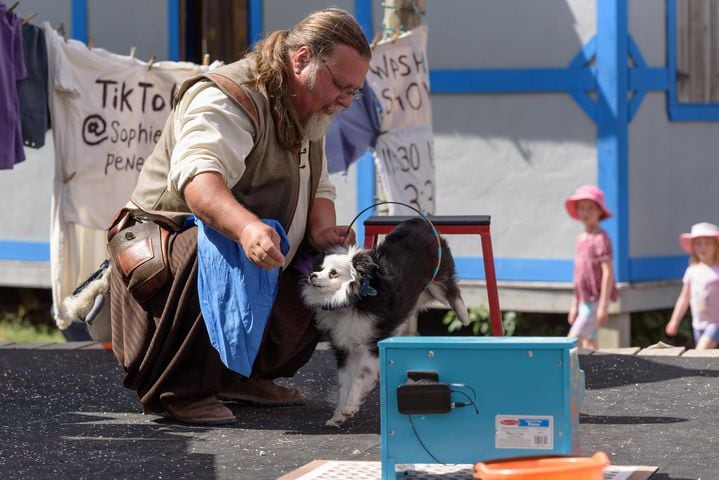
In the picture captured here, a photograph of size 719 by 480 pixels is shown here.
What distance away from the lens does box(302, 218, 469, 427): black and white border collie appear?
13.6ft

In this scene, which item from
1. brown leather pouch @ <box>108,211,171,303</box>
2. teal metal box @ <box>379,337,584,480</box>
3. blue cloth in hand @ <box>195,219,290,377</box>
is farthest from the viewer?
brown leather pouch @ <box>108,211,171,303</box>

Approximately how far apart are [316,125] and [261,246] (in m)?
0.87

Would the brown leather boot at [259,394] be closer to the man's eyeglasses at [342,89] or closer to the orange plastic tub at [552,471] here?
the man's eyeglasses at [342,89]

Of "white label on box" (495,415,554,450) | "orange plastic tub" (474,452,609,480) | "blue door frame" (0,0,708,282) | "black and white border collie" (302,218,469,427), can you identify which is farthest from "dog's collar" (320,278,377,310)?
"blue door frame" (0,0,708,282)

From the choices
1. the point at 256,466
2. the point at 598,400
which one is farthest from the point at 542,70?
the point at 256,466

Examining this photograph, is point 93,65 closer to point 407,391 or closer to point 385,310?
point 385,310

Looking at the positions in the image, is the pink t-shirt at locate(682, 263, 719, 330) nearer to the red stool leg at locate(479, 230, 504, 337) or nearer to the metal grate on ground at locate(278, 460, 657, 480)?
the red stool leg at locate(479, 230, 504, 337)

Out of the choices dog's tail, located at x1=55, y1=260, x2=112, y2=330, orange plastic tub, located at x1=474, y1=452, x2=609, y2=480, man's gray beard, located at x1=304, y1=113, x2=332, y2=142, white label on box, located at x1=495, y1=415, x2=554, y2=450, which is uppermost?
man's gray beard, located at x1=304, y1=113, x2=332, y2=142

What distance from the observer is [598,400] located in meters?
4.70

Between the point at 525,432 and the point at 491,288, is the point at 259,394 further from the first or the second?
the point at 525,432

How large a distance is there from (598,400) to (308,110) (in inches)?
57.0

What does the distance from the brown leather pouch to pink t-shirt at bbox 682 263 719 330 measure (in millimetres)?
3880

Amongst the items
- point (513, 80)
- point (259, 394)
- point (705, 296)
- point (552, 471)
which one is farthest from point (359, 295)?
point (513, 80)

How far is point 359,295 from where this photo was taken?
4.13m
